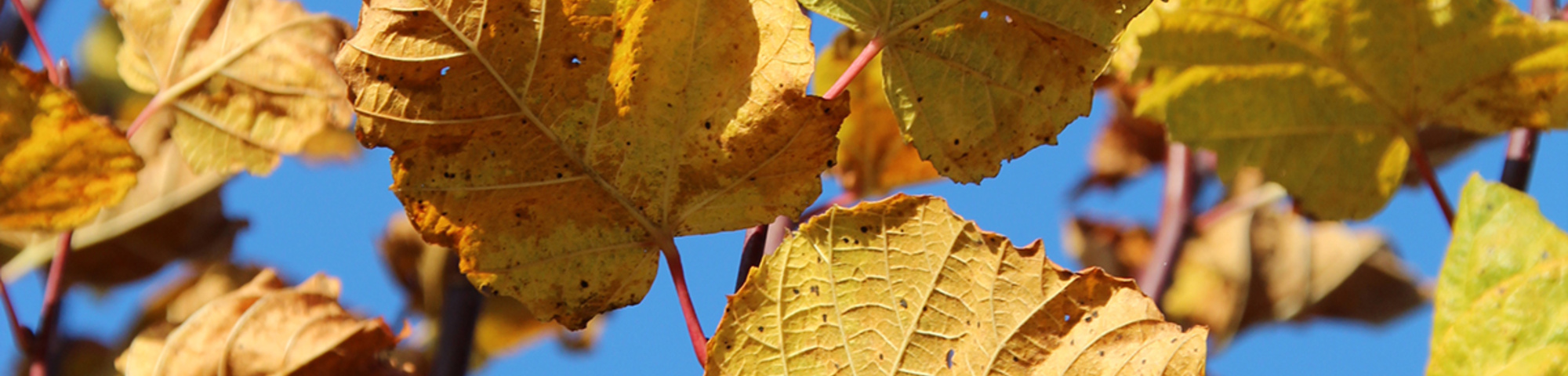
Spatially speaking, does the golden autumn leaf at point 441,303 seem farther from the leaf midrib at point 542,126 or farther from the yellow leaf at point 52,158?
the leaf midrib at point 542,126

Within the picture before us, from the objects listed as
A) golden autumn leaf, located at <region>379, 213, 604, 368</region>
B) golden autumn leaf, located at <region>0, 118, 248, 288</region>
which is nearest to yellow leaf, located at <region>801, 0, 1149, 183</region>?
golden autumn leaf, located at <region>379, 213, 604, 368</region>

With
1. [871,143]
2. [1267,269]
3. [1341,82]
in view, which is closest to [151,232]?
[871,143]

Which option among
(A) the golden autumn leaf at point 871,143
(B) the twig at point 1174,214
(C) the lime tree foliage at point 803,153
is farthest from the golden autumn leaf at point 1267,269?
(C) the lime tree foliage at point 803,153

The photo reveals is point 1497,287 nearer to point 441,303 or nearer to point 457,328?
point 457,328

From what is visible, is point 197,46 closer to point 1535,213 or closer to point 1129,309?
point 1129,309

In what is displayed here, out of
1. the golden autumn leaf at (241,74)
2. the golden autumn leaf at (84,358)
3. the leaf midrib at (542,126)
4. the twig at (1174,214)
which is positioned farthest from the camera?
the twig at (1174,214)

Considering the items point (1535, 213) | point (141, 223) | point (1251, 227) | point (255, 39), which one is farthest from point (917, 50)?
point (1251, 227)
